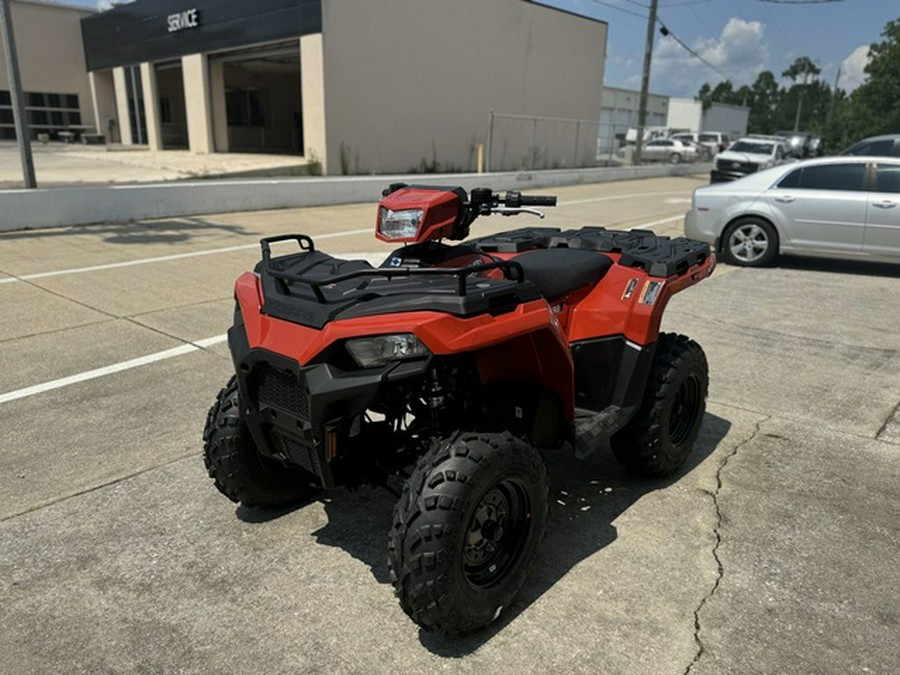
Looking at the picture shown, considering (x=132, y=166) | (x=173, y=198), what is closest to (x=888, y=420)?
(x=173, y=198)

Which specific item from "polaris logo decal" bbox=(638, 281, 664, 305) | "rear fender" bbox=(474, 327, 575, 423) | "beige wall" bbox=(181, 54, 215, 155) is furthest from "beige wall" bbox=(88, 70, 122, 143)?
"rear fender" bbox=(474, 327, 575, 423)

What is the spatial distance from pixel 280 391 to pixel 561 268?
139 cm

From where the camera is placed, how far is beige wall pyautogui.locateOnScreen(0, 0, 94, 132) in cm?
2975

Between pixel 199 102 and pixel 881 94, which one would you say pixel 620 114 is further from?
pixel 881 94

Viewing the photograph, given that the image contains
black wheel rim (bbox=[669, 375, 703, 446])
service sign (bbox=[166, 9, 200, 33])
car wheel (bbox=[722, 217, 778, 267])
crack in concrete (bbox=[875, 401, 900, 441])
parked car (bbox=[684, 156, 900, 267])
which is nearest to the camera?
black wheel rim (bbox=[669, 375, 703, 446])

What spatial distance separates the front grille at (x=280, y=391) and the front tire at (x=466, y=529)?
0.45m

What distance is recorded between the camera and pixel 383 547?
2961 mm

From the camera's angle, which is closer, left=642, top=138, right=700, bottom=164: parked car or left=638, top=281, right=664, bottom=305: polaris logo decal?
left=638, top=281, right=664, bottom=305: polaris logo decal

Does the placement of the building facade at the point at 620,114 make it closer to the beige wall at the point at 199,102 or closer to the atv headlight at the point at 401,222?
the beige wall at the point at 199,102

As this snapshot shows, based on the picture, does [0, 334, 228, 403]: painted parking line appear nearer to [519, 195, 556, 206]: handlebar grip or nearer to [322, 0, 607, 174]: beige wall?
[519, 195, 556, 206]: handlebar grip

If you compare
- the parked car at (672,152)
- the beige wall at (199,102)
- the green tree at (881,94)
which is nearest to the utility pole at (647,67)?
the parked car at (672,152)

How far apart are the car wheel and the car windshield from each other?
55.3 ft

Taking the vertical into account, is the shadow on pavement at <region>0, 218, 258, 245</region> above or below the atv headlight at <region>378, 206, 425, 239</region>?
below

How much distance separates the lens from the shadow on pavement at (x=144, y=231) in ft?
33.0
